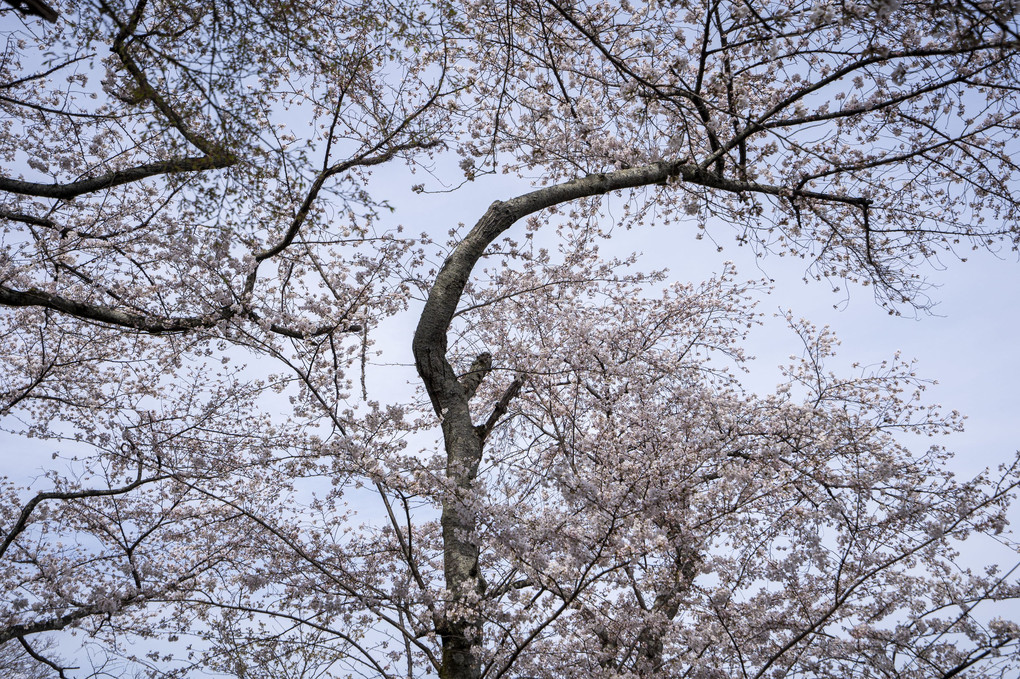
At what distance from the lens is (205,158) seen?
5.11 meters

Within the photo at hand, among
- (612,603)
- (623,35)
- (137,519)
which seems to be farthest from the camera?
(137,519)

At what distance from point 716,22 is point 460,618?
17.0 feet

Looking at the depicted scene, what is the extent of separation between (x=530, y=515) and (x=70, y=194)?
4961 millimetres

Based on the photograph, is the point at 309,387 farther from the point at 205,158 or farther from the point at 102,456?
the point at 102,456

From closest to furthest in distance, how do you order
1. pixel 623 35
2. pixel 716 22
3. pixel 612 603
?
pixel 612 603, pixel 716 22, pixel 623 35

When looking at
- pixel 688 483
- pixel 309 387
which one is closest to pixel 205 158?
pixel 309 387

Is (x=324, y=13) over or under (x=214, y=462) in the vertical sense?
over

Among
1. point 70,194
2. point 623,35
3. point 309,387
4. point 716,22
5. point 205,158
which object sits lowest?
point 309,387

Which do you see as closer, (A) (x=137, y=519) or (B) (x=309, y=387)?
(B) (x=309, y=387)

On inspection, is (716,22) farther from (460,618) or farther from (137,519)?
(137,519)

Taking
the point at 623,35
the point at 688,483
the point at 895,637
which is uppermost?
the point at 623,35

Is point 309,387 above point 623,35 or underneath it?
underneath

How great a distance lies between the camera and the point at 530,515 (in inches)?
214

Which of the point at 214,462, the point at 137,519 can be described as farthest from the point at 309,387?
the point at 137,519
